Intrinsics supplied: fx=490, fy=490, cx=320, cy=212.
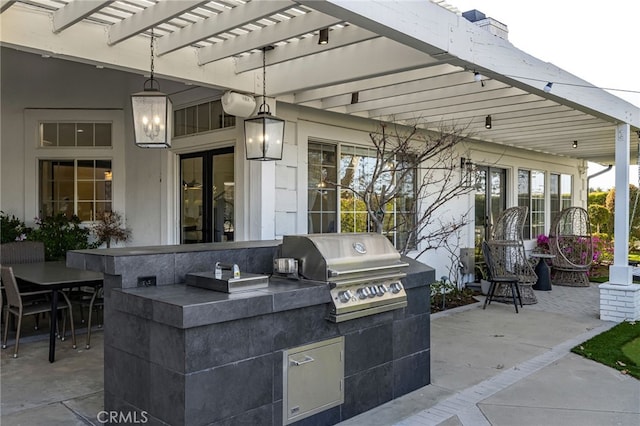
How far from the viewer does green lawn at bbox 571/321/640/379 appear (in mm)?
4230

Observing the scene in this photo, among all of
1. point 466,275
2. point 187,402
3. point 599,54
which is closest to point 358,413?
point 187,402

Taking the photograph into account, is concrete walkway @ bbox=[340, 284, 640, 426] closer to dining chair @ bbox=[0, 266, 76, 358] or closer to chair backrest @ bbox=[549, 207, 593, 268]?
dining chair @ bbox=[0, 266, 76, 358]

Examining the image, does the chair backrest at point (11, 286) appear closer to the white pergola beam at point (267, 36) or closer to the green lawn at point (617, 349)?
the white pergola beam at point (267, 36)

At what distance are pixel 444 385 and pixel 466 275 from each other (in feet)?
16.0

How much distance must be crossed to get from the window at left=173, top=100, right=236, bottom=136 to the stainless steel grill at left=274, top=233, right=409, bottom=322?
2.73 meters

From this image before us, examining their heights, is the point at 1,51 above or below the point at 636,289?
above

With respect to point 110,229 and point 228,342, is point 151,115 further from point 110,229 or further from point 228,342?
point 110,229

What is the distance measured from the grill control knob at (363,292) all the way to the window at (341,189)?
2.61 m

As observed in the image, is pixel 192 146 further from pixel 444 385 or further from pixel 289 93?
pixel 444 385

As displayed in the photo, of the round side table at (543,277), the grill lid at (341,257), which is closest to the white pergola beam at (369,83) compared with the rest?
the grill lid at (341,257)

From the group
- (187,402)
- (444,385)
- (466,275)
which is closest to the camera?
(187,402)

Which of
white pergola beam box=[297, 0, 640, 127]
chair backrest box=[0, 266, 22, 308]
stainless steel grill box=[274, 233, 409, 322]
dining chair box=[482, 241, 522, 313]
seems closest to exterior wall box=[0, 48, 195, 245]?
chair backrest box=[0, 266, 22, 308]

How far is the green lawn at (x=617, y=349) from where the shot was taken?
4230mm

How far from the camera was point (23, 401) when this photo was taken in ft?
10.8
